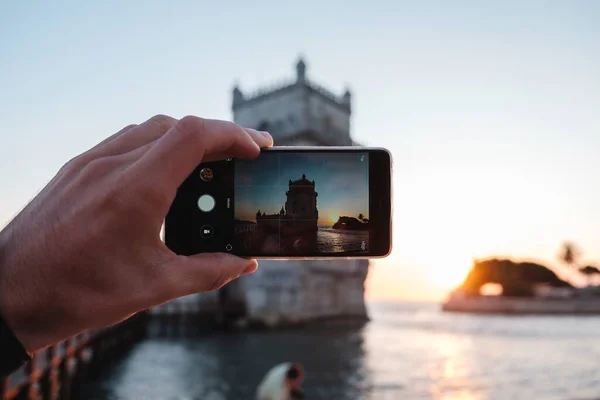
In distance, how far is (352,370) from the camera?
28.7 metres

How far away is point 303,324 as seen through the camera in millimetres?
58844

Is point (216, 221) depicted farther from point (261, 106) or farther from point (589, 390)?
point (261, 106)

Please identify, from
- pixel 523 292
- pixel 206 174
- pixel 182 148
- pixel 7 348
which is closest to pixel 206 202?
pixel 206 174

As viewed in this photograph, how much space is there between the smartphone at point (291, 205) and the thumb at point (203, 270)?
0.38 meters

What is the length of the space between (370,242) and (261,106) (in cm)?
6194

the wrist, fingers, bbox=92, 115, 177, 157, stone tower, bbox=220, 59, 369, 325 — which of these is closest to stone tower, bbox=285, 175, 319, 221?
fingers, bbox=92, 115, 177, 157

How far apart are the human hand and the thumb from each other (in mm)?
37

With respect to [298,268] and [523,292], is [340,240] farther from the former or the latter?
[523,292]

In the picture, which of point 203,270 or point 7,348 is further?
point 203,270

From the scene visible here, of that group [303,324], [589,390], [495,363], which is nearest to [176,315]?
[303,324]

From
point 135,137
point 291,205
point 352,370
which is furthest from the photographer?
point 352,370

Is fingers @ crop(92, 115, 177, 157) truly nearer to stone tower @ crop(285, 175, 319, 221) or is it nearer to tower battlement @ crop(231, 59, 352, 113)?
stone tower @ crop(285, 175, 319, 221)

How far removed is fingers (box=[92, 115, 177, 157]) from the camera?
4.73 ft

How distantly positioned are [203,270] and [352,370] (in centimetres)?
2855
